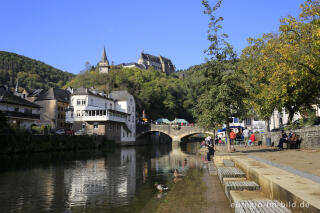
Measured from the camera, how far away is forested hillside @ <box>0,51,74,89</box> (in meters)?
120

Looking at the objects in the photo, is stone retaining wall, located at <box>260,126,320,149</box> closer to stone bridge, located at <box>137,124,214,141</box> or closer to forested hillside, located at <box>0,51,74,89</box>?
stone bridge, located at <box>137,124,214,141</box>

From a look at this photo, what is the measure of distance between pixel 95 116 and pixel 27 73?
82092 mm

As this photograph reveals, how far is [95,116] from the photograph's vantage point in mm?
63156

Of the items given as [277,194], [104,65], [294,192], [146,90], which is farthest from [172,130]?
[294,192]

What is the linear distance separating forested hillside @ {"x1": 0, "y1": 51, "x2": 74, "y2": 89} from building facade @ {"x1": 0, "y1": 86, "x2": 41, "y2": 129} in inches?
2435

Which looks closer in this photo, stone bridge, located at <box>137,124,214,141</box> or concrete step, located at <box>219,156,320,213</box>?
concrete step, located at <box>219,156,320,213</box>

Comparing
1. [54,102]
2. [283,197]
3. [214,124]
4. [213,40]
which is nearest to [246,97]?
[214,124]

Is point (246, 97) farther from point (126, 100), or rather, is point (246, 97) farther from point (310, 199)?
point (126, 100)

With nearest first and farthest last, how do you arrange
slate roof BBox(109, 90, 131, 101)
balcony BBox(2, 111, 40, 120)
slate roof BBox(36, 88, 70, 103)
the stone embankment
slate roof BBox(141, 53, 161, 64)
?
the stone embankment < balcony BBox(2, 111, 40, 120) < slate roof BBox(36, 88, 70, 103) < slate roof BBox(109, 90, 131, 101) < slate roof BBox(141, 53, 161, 64)

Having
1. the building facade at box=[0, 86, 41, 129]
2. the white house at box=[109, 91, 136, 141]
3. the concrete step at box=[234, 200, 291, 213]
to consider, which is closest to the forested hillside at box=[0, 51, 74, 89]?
the white house at box=[109, 91, 136, 141]

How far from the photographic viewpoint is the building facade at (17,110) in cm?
4844

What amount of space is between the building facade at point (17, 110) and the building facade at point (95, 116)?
10292mm

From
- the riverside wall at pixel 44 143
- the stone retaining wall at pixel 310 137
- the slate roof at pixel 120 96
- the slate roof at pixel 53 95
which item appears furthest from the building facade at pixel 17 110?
the stone retaining wall at pixel 310 137

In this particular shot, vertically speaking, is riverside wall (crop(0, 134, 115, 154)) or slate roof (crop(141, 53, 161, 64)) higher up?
slate roof (crop(141, 53, 161, 64))
